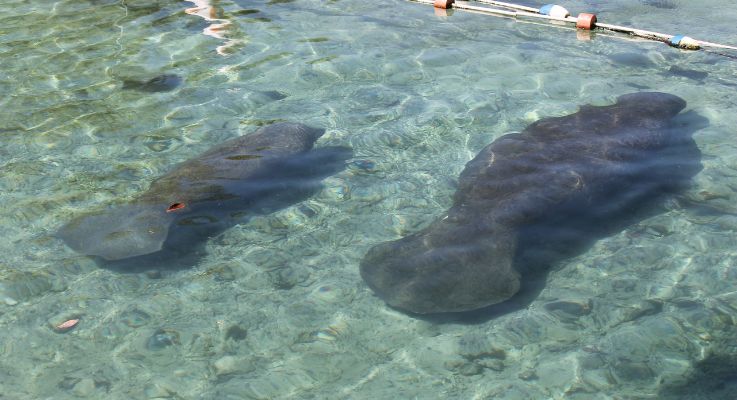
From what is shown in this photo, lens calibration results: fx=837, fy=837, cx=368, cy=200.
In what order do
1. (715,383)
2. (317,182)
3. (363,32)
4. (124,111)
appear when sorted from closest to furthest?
(715,383)
(317,182)
(124,111)
(363,32)

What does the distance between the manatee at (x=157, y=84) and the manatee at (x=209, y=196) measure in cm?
192

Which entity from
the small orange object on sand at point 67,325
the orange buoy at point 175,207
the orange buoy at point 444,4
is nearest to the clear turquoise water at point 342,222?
the small orange object on sand at point 67,325

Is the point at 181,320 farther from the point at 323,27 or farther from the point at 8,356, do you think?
the point at 323,27

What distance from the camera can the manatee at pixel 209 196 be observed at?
5961mm

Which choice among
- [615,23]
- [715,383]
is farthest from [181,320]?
[615,23]

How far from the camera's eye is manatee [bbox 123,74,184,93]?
9164mm

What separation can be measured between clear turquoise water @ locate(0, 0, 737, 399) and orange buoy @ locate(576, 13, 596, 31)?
179 mm

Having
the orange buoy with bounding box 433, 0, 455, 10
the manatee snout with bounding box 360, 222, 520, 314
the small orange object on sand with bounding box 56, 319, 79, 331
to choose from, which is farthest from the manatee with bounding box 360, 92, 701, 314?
the orange buoy with bounding box 433, 0, 455, 10

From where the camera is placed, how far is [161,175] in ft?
23.6

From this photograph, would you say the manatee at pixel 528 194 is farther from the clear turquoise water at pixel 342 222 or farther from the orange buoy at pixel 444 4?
the orange buoy at pixel 444 4

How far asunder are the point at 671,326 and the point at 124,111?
19.1 feet

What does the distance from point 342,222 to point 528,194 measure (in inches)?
56.2

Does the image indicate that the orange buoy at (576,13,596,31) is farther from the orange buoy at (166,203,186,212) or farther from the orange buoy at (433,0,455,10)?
the orange buoy at (166,203,186,212)

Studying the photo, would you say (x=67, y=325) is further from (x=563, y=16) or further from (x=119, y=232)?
(x=563, y=16)
